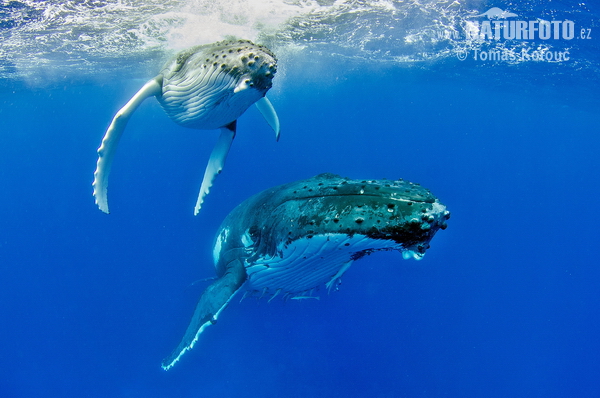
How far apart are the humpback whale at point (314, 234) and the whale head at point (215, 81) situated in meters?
1.34

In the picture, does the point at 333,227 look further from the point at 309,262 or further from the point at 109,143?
the point at 109,143

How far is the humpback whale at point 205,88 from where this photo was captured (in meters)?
4.21

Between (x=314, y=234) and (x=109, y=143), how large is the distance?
3.38 metres

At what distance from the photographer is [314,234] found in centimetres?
345

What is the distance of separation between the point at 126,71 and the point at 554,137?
73.5 metres

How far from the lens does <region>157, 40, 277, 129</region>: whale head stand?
420 centimetres

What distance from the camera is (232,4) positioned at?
1357 centimetres

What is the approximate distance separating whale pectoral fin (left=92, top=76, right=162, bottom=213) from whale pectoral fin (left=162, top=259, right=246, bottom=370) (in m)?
1.96

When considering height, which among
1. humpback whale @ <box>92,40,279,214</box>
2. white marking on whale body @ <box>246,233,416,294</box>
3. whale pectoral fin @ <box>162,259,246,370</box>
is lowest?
whale pectoral fin @ <box>162,259,246,370</box>

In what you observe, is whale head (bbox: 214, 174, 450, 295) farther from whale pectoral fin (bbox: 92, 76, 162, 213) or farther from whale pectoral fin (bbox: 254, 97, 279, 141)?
whale pectoral fin (bbox: 254, 97, 279, 141)

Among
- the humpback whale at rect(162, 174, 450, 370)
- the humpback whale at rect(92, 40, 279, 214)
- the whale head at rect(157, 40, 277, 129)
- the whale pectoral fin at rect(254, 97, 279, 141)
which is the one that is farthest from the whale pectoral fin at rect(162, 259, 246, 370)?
the whale pectoral fin at rect(254, 97, 279, 141)

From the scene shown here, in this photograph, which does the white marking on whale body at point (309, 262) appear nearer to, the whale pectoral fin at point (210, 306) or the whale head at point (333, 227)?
the whale head at point (333, 227)

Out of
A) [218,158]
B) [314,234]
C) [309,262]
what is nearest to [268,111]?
[218,158]

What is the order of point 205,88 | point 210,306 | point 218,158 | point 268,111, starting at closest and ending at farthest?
point 205,88 → point 210,306 → point 218,158 → point 268,111
